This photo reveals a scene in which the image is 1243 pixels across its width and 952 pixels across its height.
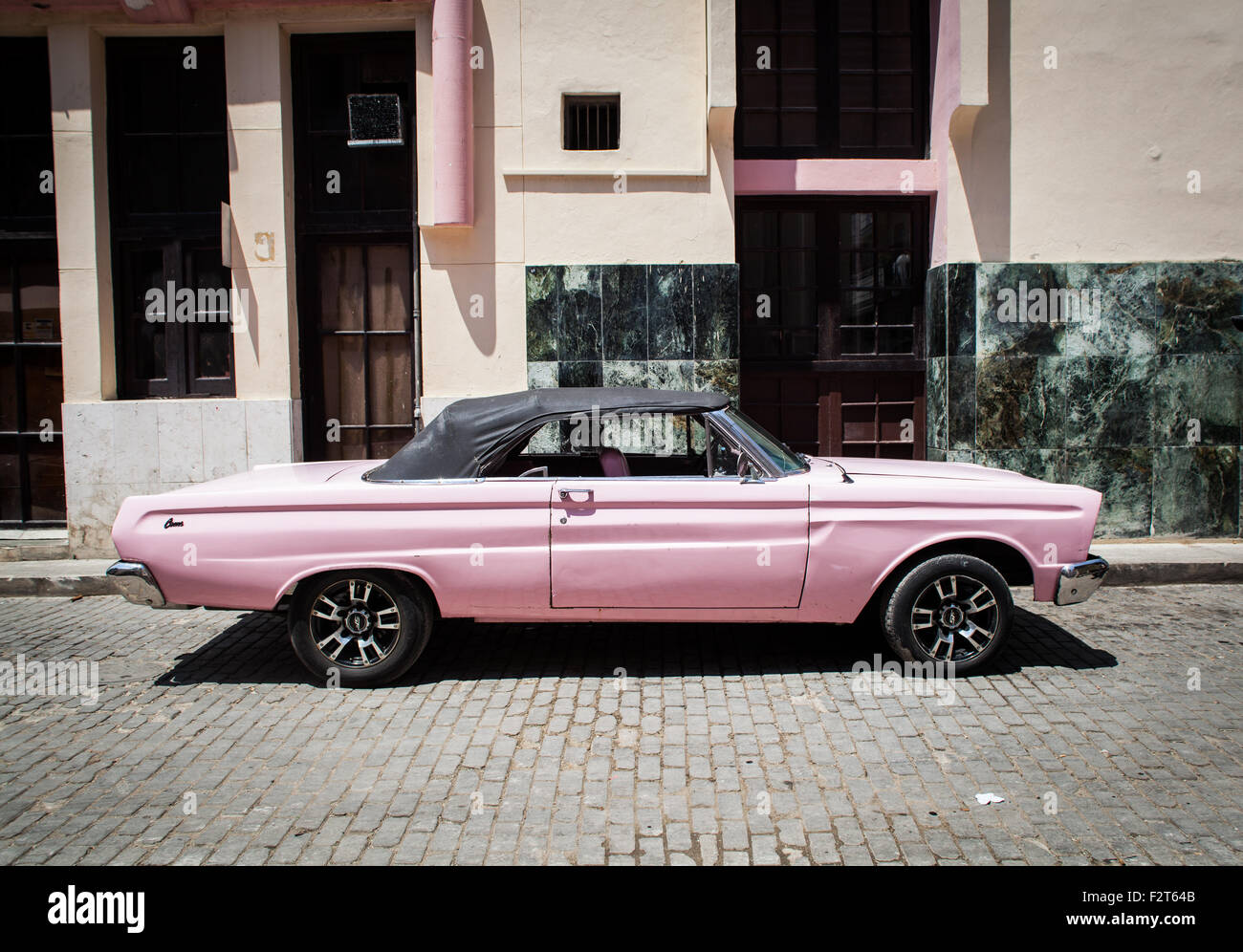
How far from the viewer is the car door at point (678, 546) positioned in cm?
503

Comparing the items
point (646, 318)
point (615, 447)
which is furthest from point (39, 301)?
point (615, 447)

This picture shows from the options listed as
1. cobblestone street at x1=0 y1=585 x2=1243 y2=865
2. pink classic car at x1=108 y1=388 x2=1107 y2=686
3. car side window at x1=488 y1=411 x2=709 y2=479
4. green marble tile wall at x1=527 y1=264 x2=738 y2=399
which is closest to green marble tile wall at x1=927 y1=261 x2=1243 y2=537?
green marble tile wall at x1=527 y1=264 x2=738 y2=399

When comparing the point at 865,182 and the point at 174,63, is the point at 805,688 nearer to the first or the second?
the point at 865,182

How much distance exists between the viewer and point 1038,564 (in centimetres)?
518

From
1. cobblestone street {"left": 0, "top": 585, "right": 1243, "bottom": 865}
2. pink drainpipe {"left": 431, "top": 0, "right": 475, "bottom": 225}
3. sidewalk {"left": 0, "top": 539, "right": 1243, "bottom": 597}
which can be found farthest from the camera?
pink drainpipe {"left": 431, "top": 0, "right": 475, "bottom": 225}

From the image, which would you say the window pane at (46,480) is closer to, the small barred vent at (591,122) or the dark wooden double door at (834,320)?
the small barred vent at (591,122)

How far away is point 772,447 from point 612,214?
437cm

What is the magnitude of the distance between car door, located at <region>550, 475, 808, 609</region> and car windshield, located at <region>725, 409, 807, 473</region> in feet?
0.68

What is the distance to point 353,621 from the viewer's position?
16.8 ft

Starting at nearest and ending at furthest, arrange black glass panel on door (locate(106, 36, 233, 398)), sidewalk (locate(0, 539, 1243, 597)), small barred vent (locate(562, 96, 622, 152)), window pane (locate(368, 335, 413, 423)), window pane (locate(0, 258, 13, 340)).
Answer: sidewalk (locate(0, 539, 1243, 597)), small barred vent (locate(562, 96, 622, 152)), black glass panel on door (locate(106, 36, 233, 398)), window pane (locate(0, 258, 13, 340)), window pane (locate(368, 335, 413, 423))

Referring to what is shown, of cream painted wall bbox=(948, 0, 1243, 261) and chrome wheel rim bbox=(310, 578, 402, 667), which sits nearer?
chrome wheel rim bbox=(310, 578, 402, 667)

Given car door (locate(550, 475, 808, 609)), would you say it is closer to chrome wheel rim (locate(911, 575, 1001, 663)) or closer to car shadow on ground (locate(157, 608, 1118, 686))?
car shadow on ground (locate(157, 608, 1118, 686))

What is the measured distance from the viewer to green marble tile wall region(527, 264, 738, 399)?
889cm

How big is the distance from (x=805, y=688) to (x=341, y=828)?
255 cm
